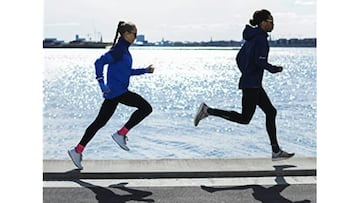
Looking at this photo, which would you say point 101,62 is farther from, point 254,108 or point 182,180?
point 254,108

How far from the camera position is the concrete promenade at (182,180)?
576 centimetres

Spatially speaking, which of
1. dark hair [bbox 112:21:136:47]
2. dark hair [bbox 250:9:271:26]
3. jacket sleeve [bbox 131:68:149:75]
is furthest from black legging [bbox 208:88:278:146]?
dark hair [bbox 112:21:136:47]

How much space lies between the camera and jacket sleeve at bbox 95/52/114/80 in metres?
6.37

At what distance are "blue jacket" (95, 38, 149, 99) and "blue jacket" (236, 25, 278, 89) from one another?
0.99 m

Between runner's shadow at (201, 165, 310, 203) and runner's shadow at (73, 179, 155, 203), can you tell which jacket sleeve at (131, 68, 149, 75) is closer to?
runner's shadow at (73, 179, 155, 203)

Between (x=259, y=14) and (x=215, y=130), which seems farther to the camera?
(x=215, y=130)

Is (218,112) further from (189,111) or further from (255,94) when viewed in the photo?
(189,111)

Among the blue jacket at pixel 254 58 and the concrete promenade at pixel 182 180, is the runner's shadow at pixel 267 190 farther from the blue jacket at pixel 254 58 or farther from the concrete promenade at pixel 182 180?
the blue jacket at pixel 254 58

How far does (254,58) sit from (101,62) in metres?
1.51

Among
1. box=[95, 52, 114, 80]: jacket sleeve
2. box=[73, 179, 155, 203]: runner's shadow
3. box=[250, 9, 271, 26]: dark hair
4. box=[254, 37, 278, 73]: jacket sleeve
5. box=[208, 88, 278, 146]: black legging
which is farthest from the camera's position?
box=[208, 88, 278, 146]: black legging

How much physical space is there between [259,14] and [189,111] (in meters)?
11.5

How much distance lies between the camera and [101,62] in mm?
6363

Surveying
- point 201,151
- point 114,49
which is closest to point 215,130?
point 201,151

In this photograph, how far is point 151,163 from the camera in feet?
22.2
